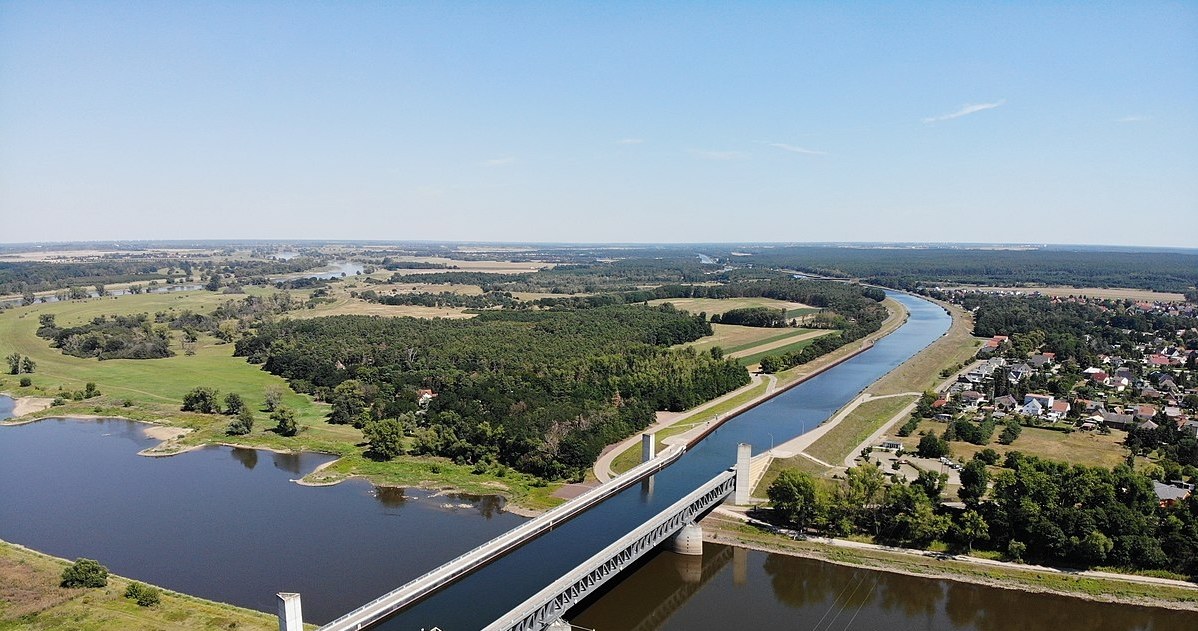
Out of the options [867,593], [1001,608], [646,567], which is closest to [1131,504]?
[1001,608]

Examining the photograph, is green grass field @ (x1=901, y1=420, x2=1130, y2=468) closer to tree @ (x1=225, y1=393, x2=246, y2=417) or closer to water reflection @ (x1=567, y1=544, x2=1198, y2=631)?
water reflection @ (x1=567, y1=544, x2=1198, y2=631)

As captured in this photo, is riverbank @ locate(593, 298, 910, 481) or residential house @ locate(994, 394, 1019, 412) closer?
riverbank @ locate(593, 298, 910, 481)

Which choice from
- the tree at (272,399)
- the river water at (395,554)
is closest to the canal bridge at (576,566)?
the river water at (395,554)

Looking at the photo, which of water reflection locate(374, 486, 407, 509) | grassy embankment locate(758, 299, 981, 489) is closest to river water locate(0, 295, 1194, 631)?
water reflection locate(374, 486, 407, 509)

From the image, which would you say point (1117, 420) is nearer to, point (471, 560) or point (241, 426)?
point (471, 560)

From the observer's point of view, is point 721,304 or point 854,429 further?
point 721,304

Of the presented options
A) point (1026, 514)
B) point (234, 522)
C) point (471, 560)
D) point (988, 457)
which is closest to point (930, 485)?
point (1026, 514)
